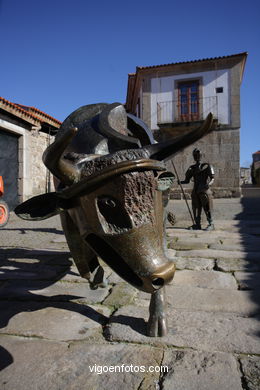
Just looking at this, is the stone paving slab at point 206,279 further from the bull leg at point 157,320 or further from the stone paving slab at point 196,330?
the bull leg at point 157,320

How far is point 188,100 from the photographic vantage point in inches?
641

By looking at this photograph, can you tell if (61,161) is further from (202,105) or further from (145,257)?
(202,105)

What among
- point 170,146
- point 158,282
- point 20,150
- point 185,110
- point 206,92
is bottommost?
point 158,282

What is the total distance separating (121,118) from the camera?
2283 millimetres

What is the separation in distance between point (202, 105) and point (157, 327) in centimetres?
1579

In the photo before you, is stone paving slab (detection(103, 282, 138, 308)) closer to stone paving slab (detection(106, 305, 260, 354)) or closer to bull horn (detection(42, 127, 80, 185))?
stone paving slab (detection(106, 305, 260, 354))

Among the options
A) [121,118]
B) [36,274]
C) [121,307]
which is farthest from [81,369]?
[36,274]

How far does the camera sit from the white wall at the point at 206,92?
15654 mm

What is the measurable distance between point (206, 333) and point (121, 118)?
5.37 feet

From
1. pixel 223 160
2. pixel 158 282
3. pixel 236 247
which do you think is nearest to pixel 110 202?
pixel 158 282

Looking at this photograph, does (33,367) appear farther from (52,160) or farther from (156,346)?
(52,160)

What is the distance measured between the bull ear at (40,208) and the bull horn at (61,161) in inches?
17.0

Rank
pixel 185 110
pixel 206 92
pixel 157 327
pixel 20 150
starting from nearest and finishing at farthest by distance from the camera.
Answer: pixel 157 327 → pixel 20 150 → pixel 206 92 → pixel 185 110

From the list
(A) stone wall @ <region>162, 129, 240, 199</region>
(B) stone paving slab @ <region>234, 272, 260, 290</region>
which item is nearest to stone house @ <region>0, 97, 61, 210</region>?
(A) stone wall @ <region>162, 129, 240, 199</region>
